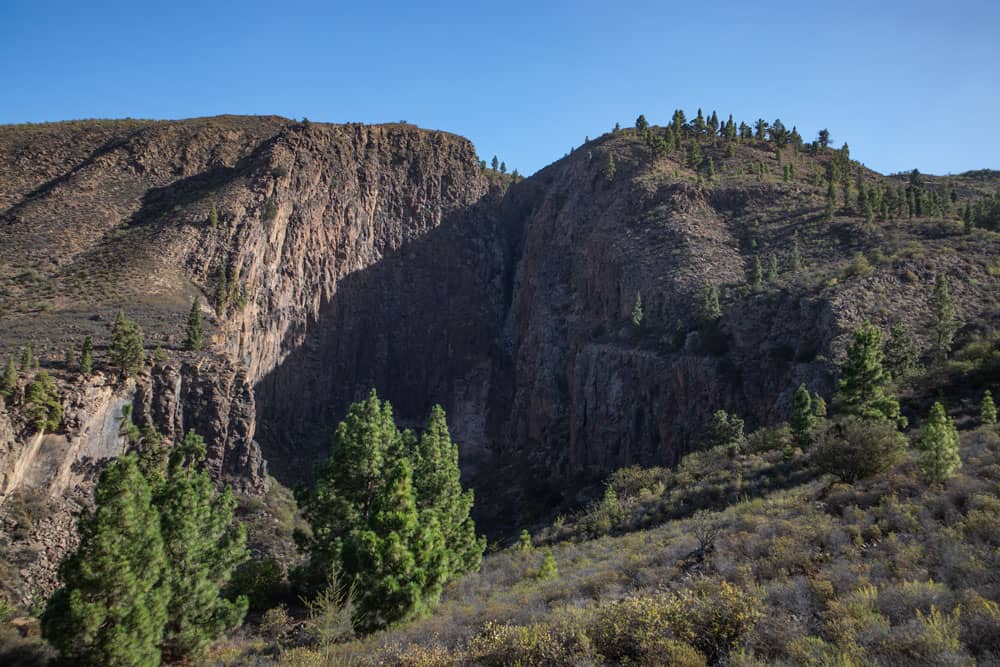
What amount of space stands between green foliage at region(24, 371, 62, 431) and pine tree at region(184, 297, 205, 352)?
11.8 metres

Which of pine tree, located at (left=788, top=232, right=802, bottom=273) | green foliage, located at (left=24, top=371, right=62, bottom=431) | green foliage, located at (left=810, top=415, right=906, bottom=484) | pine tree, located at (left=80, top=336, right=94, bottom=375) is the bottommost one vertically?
green foliage, located at (left=810, top=415, right=906, bottom=484)

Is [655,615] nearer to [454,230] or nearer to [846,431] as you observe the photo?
[846,431]

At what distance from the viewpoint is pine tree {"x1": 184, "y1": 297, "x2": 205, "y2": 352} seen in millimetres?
44656

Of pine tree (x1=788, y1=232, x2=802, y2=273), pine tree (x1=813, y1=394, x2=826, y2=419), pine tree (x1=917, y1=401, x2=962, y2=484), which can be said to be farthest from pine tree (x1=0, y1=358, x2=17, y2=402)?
pine tree (x1=788, y1=232, x2=802, y2=273)

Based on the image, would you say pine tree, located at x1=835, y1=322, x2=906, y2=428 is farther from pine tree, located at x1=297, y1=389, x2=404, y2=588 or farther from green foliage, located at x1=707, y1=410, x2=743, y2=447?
pine tree, located at x1=297, y1=389, x2=404, y2=588

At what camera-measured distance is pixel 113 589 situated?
47.5 feet

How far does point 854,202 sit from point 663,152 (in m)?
24.6

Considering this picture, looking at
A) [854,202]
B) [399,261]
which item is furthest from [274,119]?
[854,202]

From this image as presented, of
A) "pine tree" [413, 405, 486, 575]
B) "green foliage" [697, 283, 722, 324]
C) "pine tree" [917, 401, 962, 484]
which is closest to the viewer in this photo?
"pine tree" [917, 401, 962, 484]

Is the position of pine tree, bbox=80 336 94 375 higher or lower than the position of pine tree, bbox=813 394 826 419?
higher

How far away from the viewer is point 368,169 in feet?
268

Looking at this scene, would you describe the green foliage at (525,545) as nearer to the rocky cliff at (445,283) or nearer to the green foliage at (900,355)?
the rocky cliff at (445,283)

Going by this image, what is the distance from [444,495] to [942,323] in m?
33.3

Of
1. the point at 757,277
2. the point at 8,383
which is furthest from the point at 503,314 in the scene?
the point at 8,383
